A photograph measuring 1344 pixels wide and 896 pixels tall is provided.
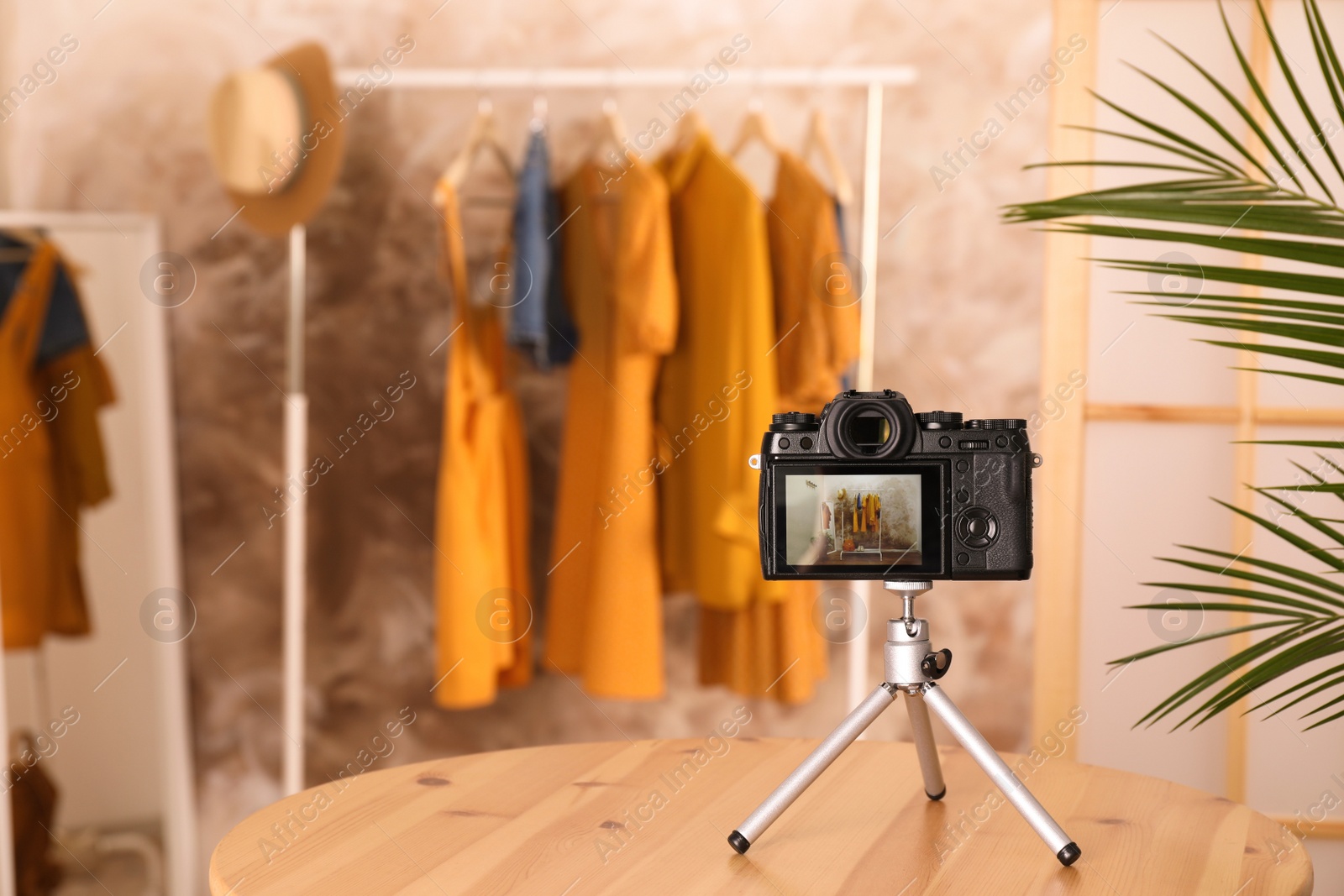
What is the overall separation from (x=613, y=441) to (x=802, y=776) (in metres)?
0.91

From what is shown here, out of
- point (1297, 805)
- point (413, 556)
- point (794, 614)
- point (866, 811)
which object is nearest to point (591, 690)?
point (794, 614)

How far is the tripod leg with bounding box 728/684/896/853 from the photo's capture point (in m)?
0.77

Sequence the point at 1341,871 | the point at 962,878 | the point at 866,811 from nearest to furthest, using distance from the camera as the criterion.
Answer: the point at 962,878
the point at 866,811
the point at 1341,871

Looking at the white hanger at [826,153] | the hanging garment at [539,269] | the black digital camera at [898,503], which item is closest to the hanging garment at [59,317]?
the hanging garment at [539,269]

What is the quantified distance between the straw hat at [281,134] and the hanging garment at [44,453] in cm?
40

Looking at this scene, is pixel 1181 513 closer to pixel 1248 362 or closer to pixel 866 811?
pixel 1248 362

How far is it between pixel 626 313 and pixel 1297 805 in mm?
1368

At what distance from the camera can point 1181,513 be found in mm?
1814

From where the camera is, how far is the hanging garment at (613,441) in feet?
5.22

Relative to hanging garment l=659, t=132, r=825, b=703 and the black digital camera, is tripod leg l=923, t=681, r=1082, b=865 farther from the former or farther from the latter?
hanging garment l=659, t=132, r=825, b=703

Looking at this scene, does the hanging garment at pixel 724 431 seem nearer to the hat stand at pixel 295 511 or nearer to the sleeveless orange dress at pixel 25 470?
the hat stand at pixel 295 511

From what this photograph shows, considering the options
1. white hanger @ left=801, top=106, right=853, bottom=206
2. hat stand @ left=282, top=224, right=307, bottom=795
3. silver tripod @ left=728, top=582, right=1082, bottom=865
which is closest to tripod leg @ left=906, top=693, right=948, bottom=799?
silver tripod @ left=728, top=582, right=1082, bottom=865

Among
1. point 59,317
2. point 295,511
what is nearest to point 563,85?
point 295,511

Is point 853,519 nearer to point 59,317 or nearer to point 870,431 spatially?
point 870,431
